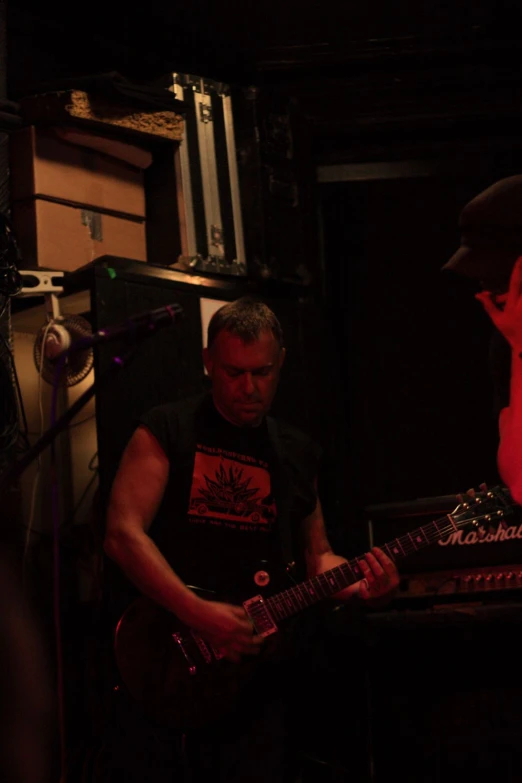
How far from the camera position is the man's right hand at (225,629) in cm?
294

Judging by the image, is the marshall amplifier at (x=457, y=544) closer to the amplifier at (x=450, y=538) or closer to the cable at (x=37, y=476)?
the amplifier at (x=450, y=538)

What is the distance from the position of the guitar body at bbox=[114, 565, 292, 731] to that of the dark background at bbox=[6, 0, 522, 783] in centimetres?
106

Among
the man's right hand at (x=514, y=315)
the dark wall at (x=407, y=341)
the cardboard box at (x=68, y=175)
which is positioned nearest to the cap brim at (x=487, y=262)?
the man's right hand at (x=514, y=315)

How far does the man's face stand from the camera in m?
3.25

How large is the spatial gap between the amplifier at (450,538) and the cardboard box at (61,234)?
1475mm

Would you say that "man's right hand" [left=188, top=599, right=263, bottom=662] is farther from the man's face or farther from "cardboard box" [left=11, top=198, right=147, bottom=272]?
"cardboard box" [left=11, top=198, right=147, bottom=272]

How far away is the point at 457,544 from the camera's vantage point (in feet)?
11.1

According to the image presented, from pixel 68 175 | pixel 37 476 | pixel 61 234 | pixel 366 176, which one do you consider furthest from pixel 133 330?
pixel 366 176

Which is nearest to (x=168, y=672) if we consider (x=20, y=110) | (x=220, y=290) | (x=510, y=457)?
(x=510, y=457)

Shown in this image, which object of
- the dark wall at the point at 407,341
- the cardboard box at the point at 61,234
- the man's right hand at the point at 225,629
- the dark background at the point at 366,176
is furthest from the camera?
the dark wall at the point at 407,341

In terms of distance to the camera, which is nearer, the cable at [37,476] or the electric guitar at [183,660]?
the electric guitar at [183,660]

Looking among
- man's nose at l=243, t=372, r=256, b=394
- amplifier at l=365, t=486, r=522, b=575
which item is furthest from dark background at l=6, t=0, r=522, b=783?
man's nose at l=243, t=372, r=256, b=394

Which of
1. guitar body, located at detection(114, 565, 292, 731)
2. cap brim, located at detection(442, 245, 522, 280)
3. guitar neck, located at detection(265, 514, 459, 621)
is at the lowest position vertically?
guitar body, located at detection(114, 565, 292, 731)

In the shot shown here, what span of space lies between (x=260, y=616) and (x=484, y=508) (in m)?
0.79
